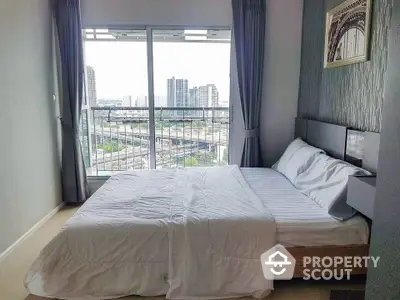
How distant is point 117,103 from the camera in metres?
4.18

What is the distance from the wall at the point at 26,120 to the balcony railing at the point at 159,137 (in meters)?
0.76

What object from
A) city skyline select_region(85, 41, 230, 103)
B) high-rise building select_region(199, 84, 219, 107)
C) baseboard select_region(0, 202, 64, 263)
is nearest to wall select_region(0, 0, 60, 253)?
baseboard select_region(0, 202, 64, 263)

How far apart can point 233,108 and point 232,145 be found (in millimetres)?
491

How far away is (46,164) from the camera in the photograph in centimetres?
347

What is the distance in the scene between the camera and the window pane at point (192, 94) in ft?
13.1

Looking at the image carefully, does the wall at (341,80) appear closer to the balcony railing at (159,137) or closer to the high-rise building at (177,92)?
A: the balcony railing at (159,137)

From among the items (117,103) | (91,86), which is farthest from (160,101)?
(91,86)

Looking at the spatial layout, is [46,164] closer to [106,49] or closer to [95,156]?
[95,156]

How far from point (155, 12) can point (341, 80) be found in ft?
7.57

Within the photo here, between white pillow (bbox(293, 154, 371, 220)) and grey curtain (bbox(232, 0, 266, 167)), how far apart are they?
3.71 ft

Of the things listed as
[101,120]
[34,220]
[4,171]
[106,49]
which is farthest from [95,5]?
[34,220]

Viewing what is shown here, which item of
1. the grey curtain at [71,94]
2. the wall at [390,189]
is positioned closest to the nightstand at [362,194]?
the wall at [390,189]

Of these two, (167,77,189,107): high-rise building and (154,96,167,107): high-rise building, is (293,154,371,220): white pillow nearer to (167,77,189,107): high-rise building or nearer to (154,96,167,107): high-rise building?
(167,77,189,107): high-rise building

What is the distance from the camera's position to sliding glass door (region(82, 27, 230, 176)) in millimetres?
3957
